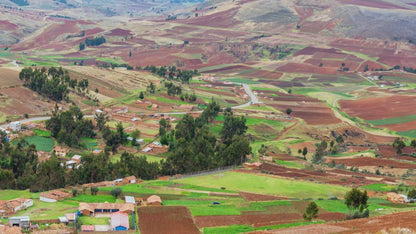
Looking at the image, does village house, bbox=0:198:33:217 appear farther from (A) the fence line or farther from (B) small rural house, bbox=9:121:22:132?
(B) small rural house, bbox=9:121:22:132

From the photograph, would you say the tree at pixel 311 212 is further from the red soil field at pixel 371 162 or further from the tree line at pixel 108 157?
the red soil field at pixel 371 162

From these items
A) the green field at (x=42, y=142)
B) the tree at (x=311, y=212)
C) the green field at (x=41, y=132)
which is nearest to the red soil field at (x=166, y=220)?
the tree at (x=311, y=212)

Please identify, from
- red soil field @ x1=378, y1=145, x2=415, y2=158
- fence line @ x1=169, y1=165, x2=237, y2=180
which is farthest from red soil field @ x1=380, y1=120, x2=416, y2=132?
fence line @ x1=169, y1=165, x2=237, y2=180

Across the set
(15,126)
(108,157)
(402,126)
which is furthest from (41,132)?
(402,126)

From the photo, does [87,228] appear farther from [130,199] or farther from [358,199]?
[358,199]

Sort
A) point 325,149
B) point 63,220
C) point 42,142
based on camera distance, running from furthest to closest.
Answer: point 325,149
point 42,142
point 63,220

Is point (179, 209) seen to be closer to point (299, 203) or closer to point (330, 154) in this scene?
point (299, 203)
